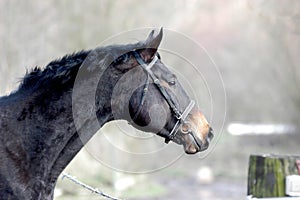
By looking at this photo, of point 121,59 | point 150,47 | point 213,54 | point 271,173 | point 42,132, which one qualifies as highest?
point 213,54

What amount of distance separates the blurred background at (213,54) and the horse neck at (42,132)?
6575 millimetres

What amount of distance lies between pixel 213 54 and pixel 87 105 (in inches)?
654

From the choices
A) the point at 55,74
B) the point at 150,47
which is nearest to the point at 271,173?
the point at 150,47

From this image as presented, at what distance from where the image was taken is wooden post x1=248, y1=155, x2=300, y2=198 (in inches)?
228

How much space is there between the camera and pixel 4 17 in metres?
13.0

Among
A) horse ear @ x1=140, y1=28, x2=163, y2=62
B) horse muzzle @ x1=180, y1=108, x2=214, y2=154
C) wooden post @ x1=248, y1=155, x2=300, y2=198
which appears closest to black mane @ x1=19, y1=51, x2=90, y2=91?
horse ear @ x1=140, y1=28, x2=163, y2=62

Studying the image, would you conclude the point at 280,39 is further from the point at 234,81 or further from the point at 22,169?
the point at 22,169

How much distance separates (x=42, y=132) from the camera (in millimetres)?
4312

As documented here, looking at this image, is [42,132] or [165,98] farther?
[165,98]

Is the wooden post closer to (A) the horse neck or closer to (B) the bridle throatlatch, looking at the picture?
(B) the bridle throatlatch

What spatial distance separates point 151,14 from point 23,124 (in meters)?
12.7

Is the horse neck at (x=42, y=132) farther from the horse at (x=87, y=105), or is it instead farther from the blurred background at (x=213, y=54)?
the blurred background at (x=213, y=54)

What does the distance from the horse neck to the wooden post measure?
1969 mm

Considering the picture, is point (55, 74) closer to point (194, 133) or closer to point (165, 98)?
point (165, 98)
